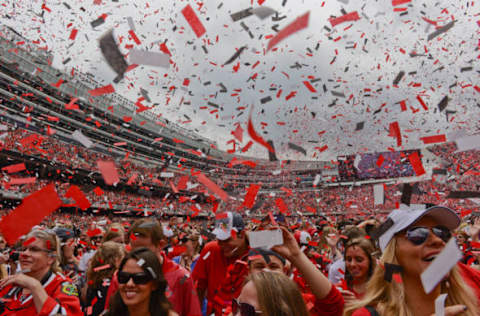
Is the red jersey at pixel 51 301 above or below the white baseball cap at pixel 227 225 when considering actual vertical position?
below

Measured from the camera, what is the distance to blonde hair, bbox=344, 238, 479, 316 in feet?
5.67

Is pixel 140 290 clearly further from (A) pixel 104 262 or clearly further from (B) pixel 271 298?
(A) pixel 104 262

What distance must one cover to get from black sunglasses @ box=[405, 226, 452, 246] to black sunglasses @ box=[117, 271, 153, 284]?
6.51ft

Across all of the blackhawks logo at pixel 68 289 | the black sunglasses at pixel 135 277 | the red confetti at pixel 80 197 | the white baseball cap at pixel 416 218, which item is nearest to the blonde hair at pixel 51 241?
the blackhawks logo at pixel 68 289

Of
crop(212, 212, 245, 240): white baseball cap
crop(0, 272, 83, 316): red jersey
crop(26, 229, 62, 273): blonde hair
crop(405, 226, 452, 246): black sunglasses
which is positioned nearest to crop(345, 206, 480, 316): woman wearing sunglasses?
crop(405, 226, 452, 246): black sunglasses

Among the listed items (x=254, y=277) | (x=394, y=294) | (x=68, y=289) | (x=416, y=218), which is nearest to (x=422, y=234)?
(x=416, y=218)

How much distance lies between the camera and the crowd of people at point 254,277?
69.9 inches

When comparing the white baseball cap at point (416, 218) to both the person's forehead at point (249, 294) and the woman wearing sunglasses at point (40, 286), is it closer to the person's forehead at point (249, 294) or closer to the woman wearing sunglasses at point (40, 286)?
the person's forehead at point (249, 294)

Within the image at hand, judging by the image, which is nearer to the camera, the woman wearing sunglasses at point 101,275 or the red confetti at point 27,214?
the red confetti at point 27,214

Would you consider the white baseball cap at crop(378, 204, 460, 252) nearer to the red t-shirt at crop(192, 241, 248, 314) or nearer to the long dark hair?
the long dark hair

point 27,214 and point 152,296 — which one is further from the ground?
point 27,214

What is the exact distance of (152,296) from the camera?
8.56 ft

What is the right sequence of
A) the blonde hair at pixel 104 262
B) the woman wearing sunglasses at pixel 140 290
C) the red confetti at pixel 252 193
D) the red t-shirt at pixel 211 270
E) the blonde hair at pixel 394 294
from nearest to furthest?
1. the blonde hair at pixel 394 294
2. the woman wearing sunglasses at pixel 140 290
3. the red t-shirt at pixel 211 270
4. the blonde hair at pixel 104 262
5. the red confetti at pixel 252 193

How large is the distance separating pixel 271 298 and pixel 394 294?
2.28ft
